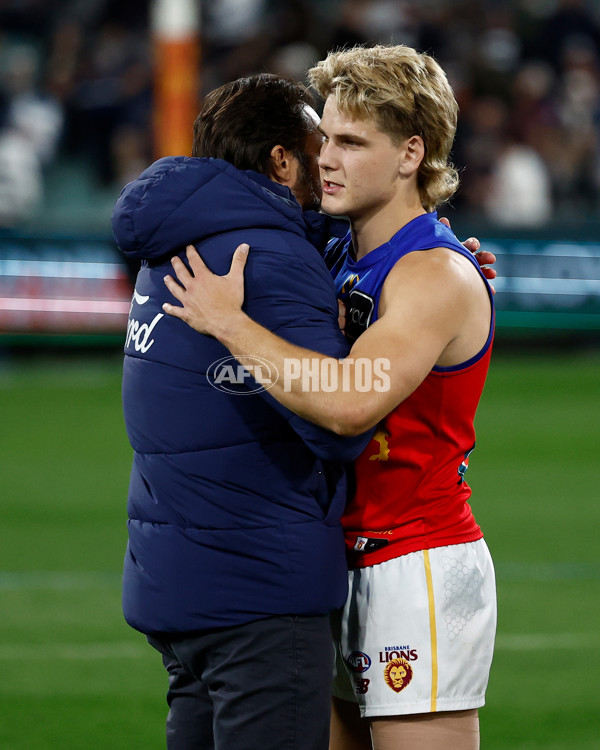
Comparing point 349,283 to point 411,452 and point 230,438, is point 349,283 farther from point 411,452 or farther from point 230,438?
point 230,438

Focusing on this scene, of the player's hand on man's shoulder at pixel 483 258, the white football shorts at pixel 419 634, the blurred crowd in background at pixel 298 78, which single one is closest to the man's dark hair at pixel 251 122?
the player's hand on man's shoulder at pixel 483 258

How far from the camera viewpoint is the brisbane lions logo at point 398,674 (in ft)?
9.43

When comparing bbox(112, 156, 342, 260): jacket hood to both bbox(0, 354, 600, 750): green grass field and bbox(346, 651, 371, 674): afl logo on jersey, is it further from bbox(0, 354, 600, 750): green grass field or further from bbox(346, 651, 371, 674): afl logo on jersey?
bbox(0, 354, 600, 750): green grass field

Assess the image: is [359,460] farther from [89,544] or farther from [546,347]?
[546,347]

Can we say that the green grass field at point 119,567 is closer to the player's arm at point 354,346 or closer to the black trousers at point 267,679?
the black trousers at point 267,679

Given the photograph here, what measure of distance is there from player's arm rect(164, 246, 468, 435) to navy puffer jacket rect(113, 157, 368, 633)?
0.04 metres

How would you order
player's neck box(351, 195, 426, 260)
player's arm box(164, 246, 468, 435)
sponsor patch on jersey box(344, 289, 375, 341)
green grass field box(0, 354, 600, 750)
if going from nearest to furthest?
1. player's arm box(164, 246, 468, 435)
2. sponsor patch on jersey box(344, 289, 375, 341)
3. player's neck box(351, 195, 426, 260)
4. green grass field box(0, 354, 600, 750)

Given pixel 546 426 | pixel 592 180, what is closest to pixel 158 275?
pixel 546 426

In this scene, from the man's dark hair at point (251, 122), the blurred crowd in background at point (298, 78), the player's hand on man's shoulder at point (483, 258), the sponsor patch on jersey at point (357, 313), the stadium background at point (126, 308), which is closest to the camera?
the man's dark hair at point (251, 122)

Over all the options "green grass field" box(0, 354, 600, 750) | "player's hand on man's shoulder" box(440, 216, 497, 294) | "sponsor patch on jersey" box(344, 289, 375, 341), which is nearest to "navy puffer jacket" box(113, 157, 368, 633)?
"sponsor patch on jersey" box(344, 289, 375, 341)

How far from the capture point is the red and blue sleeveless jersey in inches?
113

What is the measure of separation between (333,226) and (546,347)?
10662 millimetres

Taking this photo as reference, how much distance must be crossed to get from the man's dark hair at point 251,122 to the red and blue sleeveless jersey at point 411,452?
362 mm

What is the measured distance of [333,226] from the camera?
3.10 m
